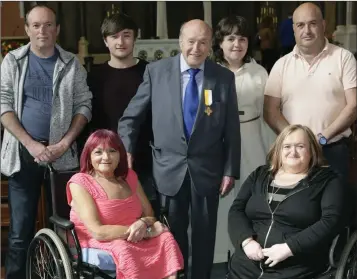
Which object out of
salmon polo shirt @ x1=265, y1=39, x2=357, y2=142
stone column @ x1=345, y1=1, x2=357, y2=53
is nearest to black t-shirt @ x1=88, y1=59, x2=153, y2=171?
salmon polo shirt @ x1=265, y1=39, x2=357, y2=142

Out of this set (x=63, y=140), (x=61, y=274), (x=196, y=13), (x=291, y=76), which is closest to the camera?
(x=61, y=274)

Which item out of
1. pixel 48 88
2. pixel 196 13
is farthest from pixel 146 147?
pixel 196 13

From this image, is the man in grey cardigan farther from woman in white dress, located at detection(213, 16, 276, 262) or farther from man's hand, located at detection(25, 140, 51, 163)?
woman in white dress, located at detection(213, 16, 276, 262)

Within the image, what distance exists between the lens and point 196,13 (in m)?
9.62

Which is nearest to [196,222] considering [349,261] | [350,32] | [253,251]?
[253,251]

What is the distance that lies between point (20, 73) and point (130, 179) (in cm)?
81

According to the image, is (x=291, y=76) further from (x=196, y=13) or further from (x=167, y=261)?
(x=196, y=13)

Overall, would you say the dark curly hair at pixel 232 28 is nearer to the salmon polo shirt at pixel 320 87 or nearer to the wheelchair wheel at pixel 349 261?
the salmon polo shirt at pixel 320 87

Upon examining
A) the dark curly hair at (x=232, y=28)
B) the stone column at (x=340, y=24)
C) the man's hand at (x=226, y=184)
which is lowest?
the man's hand at (x=226, y=184)

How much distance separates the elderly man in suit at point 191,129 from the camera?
10.8 feet

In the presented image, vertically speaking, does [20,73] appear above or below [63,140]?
above

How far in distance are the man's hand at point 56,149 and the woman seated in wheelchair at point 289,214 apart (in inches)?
36.4

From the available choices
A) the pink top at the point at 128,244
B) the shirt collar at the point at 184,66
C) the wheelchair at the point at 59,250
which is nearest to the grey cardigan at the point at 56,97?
the wheelchair at the point at 59,250

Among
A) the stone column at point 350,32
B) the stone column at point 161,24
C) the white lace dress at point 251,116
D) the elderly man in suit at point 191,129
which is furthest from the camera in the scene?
the stone column at point 350,32
